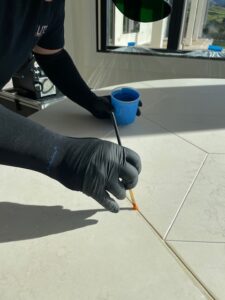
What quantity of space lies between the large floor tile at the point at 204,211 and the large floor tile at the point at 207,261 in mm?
20

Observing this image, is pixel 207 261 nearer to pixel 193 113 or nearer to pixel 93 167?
pixel 93 167

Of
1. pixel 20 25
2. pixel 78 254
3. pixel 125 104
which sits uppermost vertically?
pixel 20 25

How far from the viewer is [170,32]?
2303mm

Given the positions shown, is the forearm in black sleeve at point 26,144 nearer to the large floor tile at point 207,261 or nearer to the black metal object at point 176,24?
the large floor tile at point 207,261

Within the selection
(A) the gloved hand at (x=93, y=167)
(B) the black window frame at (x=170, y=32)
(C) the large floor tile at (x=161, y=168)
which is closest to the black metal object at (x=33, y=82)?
(B) the black window frame at (x=170, y=32)

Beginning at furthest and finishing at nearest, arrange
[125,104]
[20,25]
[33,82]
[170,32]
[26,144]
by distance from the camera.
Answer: [170,32], [33,82], [125,104], [20,25], [26,144]

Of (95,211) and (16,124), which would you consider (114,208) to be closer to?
(95,211)

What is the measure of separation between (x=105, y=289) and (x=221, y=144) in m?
0.65

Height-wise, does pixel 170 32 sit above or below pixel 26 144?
below

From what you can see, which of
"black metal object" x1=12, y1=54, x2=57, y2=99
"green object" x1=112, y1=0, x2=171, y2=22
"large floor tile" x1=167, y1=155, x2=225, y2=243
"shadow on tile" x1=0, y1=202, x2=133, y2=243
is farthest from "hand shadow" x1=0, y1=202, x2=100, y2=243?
"black metal object" x1=12, y1=54, x2=57, y2=99

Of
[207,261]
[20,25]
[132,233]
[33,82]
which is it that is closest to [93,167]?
[132,233]

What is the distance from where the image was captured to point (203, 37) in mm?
2312

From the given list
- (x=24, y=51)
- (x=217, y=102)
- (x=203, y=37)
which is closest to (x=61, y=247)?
(x=24, y=51)

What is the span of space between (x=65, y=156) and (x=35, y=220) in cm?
20
